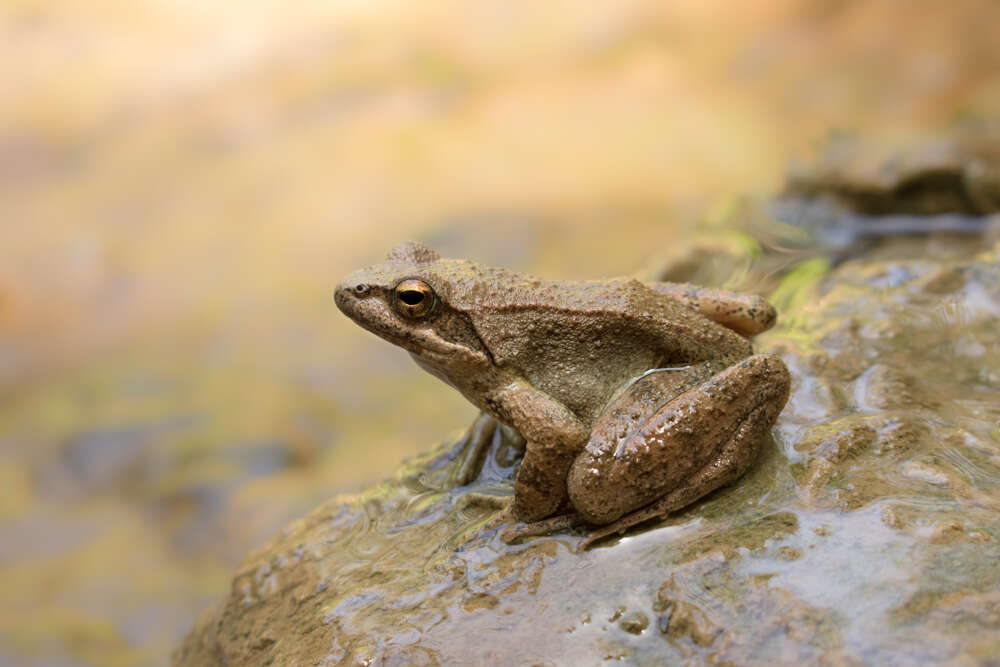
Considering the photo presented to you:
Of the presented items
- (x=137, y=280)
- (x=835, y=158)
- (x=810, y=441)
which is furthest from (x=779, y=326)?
(x=137, y=280)

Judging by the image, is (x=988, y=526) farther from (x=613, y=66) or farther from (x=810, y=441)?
(x=613, y=66)

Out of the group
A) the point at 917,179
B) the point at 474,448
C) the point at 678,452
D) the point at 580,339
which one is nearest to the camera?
the point at 678,452

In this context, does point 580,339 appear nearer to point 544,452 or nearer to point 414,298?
point 544,452

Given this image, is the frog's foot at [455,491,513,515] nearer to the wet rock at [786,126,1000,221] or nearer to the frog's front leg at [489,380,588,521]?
the frog's front leg at [489,380,588,521]

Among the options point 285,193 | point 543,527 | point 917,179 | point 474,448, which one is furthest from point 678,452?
point 285,193

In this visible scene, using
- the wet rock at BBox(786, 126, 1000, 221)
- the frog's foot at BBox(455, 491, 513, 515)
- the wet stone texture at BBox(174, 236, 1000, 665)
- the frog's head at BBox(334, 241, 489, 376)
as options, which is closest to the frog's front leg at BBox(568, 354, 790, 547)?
the wet stone texture at BBox(174, 236, 1000, 665)

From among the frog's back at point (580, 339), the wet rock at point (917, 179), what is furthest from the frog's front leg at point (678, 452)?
the wet rock at point (917, 179)
